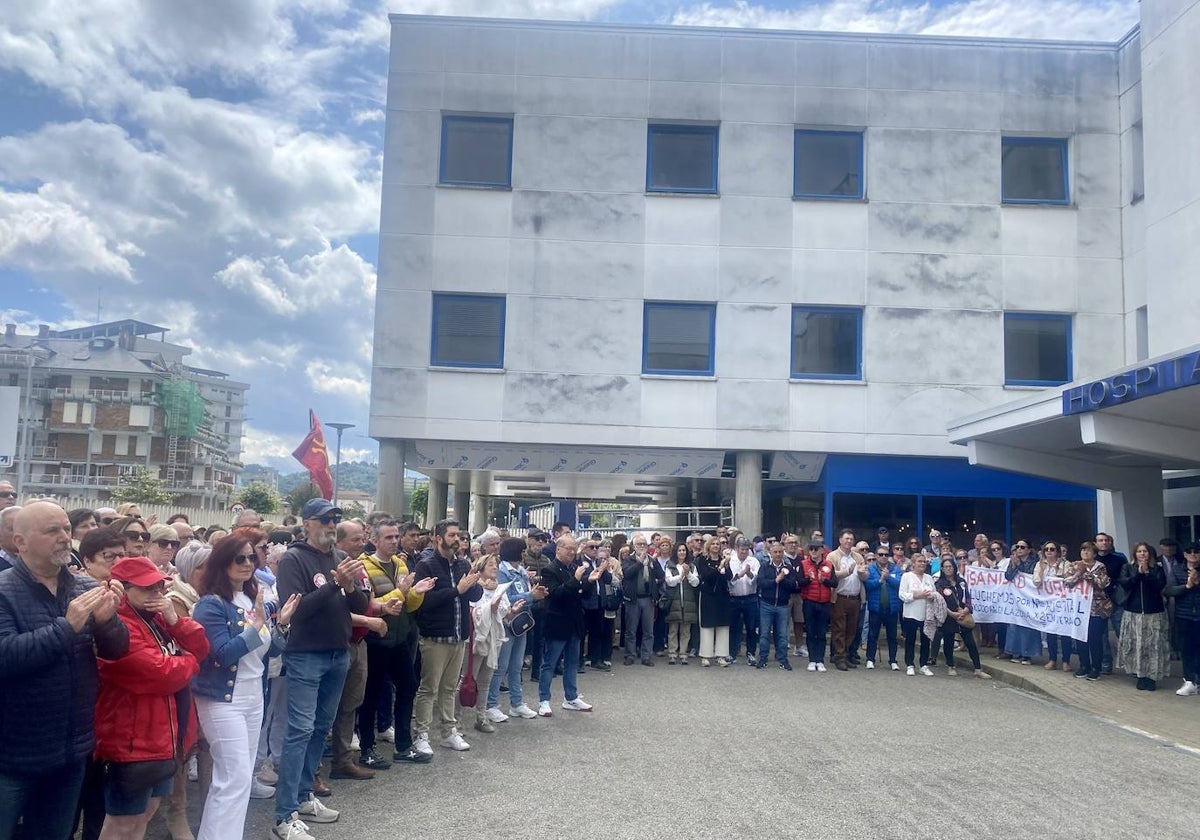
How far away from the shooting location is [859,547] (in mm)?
14844

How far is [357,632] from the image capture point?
7.08 meters

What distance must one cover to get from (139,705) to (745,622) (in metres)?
11.8

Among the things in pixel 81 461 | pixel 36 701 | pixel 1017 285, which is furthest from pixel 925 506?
pixel 81 461

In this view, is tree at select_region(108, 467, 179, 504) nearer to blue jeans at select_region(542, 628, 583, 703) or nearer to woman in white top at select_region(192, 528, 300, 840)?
blue jeans at select_region(542, 628, 583, 703)

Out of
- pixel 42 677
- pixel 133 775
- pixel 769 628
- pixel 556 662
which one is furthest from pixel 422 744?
pixel 769 628

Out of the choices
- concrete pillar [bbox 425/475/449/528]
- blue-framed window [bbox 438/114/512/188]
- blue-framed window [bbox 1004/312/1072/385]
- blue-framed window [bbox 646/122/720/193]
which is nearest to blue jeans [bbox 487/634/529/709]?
concrete pillar [bbox 425/475/449/528]

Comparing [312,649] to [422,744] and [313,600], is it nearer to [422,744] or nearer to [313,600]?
[313,600]

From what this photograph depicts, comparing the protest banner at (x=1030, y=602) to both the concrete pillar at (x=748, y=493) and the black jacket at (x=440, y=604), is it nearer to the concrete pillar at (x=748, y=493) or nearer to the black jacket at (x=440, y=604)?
the concrete pillar at (x=748, y=493)

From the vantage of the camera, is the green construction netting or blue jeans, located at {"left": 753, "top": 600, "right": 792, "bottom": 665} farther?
the green construction netting

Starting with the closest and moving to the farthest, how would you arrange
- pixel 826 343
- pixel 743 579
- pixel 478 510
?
pixel 743 579
pixel 826 343
pixel 478 510

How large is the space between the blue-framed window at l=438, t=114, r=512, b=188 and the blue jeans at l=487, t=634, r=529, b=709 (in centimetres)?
1276

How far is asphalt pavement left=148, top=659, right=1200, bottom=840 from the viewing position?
648cm

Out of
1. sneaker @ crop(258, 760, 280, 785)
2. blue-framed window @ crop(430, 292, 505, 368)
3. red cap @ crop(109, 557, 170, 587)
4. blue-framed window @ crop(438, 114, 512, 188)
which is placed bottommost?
sneaker @ crop(258, 760, 280, 785)

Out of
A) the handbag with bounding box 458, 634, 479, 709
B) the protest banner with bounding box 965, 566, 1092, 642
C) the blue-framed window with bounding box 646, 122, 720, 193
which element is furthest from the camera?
the blue-framed window with bounding box 646, 122, 720, 193
